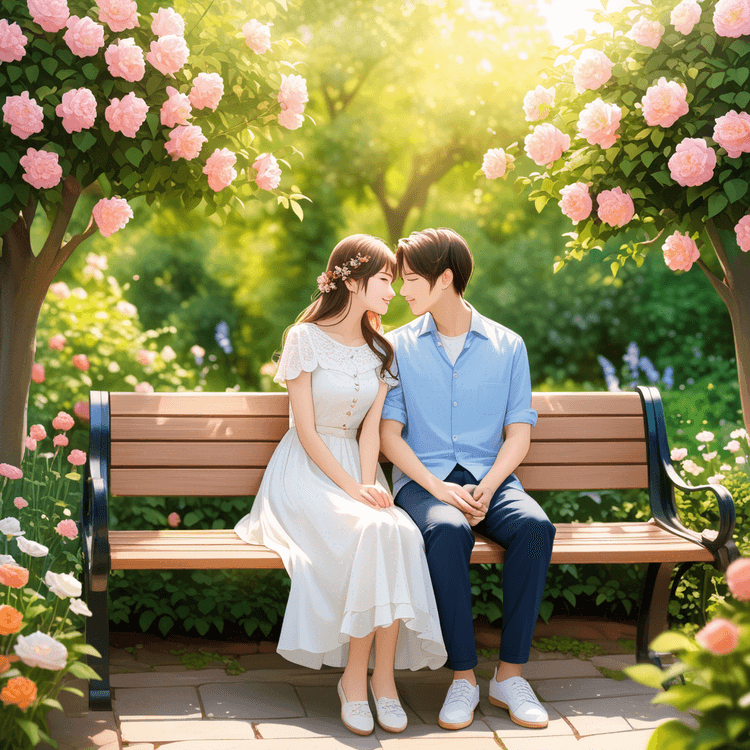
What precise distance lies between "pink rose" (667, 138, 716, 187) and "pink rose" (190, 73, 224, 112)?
1698mm

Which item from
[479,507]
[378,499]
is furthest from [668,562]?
[378,499]

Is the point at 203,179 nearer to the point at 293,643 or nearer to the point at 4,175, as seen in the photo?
the point at 4,175

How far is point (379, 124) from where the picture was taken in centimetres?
906

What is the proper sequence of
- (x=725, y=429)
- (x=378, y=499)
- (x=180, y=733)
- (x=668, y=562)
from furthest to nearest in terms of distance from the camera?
(x=725, y=429) < (x=668, y=562) < (x=378, y=499) < (x=180, y=733)

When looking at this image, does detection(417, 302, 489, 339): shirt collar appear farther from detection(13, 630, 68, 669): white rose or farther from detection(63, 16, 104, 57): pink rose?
detection(13, 630, 68, 669): white rose

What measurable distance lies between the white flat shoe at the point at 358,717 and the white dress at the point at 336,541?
17cm

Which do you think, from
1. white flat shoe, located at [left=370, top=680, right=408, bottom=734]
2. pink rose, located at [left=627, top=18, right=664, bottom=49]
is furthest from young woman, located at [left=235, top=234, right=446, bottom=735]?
pink rose, located at [left=627, top=18, right=664, bottom=49]

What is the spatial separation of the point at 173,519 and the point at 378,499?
1.07 m

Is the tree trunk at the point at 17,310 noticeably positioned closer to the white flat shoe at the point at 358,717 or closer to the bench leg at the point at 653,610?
the white flat shoe at the point at 358,717

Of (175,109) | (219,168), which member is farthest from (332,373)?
(175,109)

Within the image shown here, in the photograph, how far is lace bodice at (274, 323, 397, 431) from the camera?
325cm

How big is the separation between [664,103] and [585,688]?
7.16ft

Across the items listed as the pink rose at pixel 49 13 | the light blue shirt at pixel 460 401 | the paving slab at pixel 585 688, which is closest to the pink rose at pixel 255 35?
the pink rose at pixel 49 13

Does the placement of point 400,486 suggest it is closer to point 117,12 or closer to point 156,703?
point 156,703
